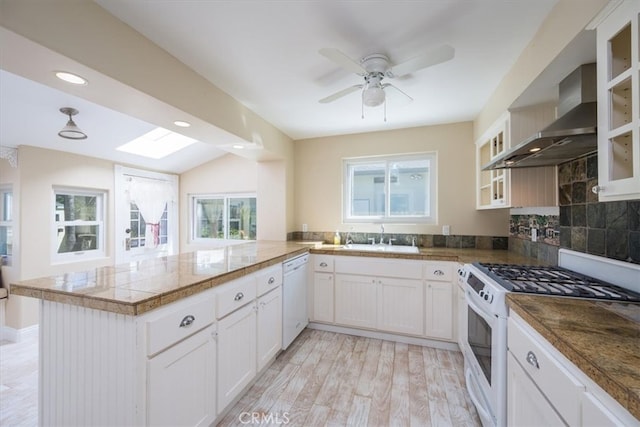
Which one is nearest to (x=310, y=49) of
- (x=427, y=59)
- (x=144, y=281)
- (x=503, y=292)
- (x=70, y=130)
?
(x=427, y=59)

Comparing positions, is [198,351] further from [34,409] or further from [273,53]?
[273,53]

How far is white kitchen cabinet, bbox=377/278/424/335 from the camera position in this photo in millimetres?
2527

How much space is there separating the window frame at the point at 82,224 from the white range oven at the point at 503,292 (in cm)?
431

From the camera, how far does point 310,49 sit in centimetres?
169

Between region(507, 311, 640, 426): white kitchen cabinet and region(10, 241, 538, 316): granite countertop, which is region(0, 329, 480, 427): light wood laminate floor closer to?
region(507, 311, 640, 426): white kitchen cabinet

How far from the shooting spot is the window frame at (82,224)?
309 centimetres

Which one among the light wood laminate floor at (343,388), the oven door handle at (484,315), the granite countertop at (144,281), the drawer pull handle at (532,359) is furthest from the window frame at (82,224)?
the drawer pull handle at (532,359)

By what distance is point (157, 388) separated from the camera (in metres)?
1.17

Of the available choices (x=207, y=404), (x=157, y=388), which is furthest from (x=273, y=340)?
(x=157, y=388)

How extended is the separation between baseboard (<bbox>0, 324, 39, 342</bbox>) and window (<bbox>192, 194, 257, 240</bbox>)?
2244 millimetres

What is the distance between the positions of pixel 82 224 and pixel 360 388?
12.6 ft

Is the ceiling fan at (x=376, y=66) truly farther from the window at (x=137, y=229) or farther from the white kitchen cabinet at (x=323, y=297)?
the window at (x=137, y=229)

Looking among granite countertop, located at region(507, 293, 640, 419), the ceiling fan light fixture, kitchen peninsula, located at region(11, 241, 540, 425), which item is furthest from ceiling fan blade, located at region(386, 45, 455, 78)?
kitchen peninsula, located at region(11, 241, 540, 425)

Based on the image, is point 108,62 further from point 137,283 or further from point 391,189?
point 391,189
